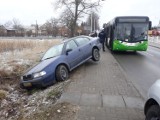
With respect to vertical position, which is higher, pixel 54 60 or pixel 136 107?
pixel 54 60

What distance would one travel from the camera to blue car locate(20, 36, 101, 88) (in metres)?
8.38

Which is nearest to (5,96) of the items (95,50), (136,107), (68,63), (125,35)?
(68,63)

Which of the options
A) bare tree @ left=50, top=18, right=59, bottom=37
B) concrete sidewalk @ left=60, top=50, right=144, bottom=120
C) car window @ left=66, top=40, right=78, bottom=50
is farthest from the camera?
bare tree @ left=50, top=18, right=59, bottom=37

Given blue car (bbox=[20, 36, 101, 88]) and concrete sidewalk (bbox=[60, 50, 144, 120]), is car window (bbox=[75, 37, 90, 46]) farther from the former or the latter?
concrete sidewalk (bbox=[60, 50, 144, 120])

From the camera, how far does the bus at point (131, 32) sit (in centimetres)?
1664

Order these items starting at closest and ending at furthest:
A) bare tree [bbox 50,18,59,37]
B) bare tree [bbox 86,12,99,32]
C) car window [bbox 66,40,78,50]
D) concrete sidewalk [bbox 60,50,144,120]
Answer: concrete sidewalk [bbox 60,50,144,120] < car window [bbox 66,40,78,50] < bare tree [bbox 50,18,59,37] < bare tree [bbox 86,12,99,32]

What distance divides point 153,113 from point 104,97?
265 cm

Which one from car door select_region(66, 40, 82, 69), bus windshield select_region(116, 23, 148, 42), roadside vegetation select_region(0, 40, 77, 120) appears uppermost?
bus windshield select_region(116, 23, 148, 42)

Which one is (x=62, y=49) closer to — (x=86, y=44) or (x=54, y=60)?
(x=54, y=60)

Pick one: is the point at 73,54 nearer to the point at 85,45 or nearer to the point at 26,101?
the point at 85,45

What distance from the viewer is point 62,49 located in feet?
32.7

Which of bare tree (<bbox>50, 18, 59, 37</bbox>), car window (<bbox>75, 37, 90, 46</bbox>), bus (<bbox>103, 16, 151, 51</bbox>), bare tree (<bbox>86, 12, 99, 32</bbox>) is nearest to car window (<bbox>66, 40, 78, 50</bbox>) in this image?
car window (<bbox>75, 37, 90, 46</bbox>)

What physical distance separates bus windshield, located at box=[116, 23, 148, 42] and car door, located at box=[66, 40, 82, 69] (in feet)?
24.1

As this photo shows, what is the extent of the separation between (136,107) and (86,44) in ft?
20.1
